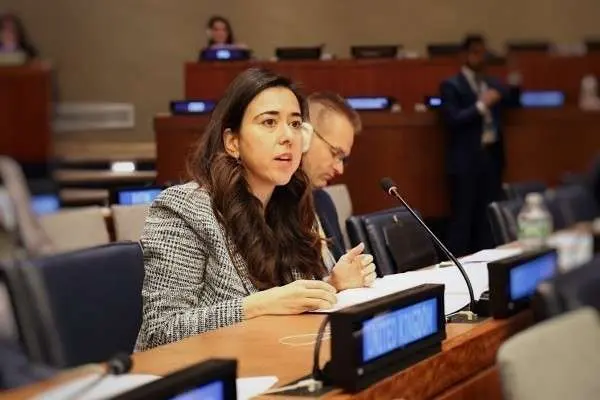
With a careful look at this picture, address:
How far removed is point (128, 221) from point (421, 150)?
3859 mm

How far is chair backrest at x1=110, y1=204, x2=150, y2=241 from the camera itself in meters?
4.18

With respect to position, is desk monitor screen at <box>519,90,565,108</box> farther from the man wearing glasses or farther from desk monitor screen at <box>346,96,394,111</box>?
the man wearing glasses

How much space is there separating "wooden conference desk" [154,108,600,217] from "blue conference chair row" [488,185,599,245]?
1546mm

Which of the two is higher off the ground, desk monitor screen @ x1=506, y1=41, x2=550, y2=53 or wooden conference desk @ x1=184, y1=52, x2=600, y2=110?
desk monitor screen @ x1=506, y1=41, x2=550, y2=53

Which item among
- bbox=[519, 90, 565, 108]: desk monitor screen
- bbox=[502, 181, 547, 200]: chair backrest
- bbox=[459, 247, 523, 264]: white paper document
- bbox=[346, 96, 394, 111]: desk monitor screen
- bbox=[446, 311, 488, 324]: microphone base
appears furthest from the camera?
bbox=[519, 90, 565, 108]: desk monitor screen

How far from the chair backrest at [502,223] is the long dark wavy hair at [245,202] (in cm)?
178

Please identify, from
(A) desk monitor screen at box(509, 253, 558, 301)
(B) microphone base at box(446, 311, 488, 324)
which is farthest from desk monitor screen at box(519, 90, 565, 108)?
(B) microphone base at box(446, 311, 488, 324)

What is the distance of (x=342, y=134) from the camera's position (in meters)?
3.79

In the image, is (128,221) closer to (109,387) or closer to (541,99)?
A: (109,387)

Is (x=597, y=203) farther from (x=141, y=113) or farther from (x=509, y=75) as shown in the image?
(x=141, y=113)

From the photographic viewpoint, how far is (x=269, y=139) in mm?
2623

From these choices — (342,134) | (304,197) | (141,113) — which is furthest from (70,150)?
(304,197)

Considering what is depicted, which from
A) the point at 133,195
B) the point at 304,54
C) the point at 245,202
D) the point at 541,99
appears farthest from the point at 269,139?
the point at 304,54

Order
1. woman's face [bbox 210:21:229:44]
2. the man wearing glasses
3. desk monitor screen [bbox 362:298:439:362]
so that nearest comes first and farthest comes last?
desk monitor screen [bbox 362:298:439:362], the man wearing glasses, woman's face [bbox 210:21:229:44]
